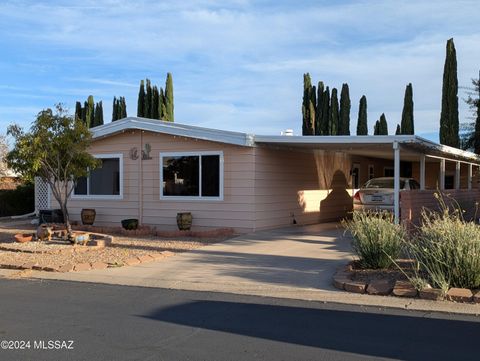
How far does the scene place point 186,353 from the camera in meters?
5.27

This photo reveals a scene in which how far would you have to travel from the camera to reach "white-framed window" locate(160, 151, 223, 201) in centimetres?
1537

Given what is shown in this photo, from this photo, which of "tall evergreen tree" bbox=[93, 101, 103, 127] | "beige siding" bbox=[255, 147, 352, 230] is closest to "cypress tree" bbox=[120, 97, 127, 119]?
"tall evergreen tree" bbox=[93, 101, 103, 127]

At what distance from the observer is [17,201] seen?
23688mm

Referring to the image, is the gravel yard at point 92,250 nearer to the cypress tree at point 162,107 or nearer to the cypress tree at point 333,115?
the cypress tree at point 333,115

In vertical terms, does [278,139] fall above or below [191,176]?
above

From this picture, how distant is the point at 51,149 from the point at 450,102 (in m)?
20.7

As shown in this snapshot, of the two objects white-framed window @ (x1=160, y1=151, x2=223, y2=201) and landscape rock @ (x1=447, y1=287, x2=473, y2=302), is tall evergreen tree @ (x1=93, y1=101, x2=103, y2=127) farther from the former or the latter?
landscape rock @ (x1=447, y1=287, x2=473, y2=302)

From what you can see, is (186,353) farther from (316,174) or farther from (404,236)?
(316,174)

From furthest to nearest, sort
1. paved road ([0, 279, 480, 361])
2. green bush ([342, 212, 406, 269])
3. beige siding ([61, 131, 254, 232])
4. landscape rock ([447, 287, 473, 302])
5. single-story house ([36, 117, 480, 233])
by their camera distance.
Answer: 1. beige siding ([61, 131, 254, 232])
2. single-story house ([36, 117, 480, 233])
3. green bush ([342, 212, 406, 269])
4. landscape rock ([447, 287, 473, 302])
5. paved road ([0, 279, 480, 361])

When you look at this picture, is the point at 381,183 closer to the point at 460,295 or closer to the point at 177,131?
the point at 177,131

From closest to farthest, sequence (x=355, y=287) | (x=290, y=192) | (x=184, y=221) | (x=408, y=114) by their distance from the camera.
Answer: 1. (x=355, y=287)
2. (x=184, y=221)
3. (x=290, y=192)
4. (x=408, y=114)

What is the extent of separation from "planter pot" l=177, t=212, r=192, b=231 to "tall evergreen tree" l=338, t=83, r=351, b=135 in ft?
60.2

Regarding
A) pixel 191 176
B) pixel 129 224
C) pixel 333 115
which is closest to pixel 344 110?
pixel 333 115

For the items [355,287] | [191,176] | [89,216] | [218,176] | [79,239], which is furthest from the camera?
[89,216]
